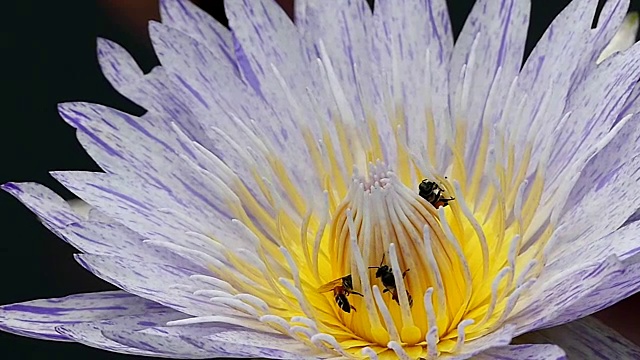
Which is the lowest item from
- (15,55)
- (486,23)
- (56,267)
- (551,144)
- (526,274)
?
(526,274)

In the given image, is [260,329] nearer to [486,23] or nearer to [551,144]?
[551,144]

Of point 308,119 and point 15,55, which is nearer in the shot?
point 308,119

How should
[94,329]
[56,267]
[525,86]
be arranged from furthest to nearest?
[56,267]
[525,86]
[94,329]

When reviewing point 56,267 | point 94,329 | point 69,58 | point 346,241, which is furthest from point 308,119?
point 69,58

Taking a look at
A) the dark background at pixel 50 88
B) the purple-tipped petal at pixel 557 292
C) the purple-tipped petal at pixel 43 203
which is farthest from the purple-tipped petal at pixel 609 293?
the dark background at pixel 50 88

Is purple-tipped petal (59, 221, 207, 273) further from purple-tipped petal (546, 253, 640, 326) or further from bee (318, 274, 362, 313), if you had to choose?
purple-tipped petal (546, 253, 640, 326)

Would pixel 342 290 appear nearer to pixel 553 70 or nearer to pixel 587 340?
pixel 587 340

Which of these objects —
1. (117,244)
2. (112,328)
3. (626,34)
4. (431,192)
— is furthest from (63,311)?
(626,34)

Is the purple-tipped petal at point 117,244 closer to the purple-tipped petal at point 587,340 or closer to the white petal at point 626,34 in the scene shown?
the purple-tipped petal at point 587,340
